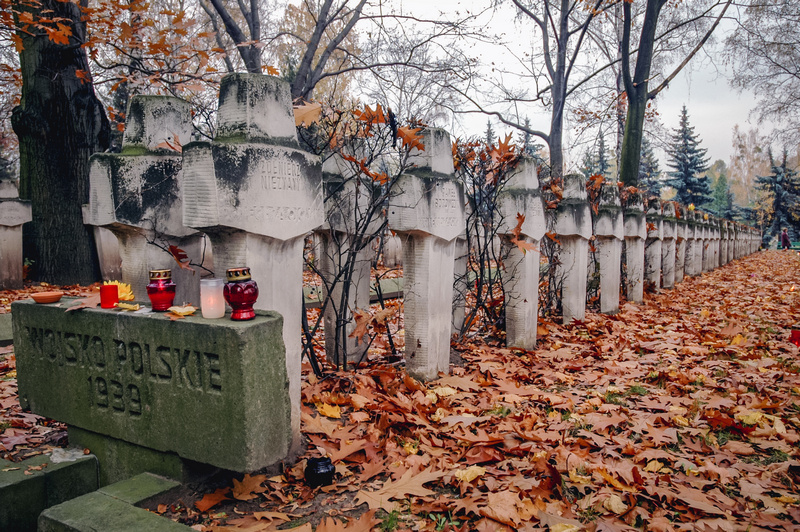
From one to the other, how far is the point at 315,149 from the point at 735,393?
394cm

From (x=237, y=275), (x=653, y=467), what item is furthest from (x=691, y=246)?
(x=237, y=275)

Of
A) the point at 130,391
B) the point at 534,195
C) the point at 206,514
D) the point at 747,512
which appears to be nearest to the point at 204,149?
the point at 130,391

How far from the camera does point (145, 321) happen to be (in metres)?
2.78

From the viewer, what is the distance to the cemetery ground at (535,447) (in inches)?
97.0

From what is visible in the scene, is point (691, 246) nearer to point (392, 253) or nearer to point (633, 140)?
point (633, 140)

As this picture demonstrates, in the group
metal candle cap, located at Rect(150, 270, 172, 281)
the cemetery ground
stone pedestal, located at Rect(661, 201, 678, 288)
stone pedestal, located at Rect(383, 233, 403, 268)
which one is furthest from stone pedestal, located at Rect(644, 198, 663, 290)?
metal candle cap, located at Rect(150, 270, 172, 281)

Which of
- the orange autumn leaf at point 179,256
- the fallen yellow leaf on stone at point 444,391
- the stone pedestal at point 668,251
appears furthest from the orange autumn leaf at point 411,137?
the stone pedestal at point 668,251

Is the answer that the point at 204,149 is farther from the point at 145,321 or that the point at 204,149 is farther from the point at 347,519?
the point at 347,519

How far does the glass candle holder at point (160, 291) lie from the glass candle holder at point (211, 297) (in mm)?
325

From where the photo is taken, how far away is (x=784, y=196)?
133 ft

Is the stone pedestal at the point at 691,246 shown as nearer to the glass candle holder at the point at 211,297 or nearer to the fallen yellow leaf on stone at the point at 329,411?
the fallen yellow leaf on stone at the point at 329,411

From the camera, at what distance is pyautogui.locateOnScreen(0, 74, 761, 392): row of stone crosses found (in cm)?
291

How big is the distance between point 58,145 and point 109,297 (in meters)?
7.69

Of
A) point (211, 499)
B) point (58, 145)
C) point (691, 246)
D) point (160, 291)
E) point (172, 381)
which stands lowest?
point (211, 499)
